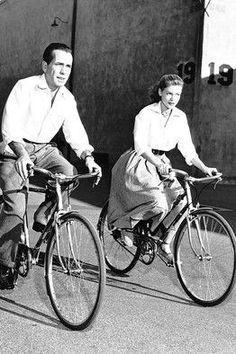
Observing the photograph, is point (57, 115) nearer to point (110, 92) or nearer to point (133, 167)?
point (133, 167)

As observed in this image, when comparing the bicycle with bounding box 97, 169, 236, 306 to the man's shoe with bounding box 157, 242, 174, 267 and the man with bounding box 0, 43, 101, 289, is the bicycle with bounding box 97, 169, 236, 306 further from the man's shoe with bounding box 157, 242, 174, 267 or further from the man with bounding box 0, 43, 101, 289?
the man with bounding box 0, 43, 101, 289

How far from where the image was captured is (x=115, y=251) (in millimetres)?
5320

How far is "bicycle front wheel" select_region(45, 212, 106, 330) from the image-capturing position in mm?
3594

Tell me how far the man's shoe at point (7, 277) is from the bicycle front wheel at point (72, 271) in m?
0.41

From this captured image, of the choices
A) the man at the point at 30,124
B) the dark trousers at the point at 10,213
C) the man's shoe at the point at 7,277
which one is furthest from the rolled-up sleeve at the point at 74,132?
the man's shoe at the point at 7,277

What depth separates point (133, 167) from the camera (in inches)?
192

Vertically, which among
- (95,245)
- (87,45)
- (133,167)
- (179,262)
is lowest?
(179,262)

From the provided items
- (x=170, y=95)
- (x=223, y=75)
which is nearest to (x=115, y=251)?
(x=170, y=95)

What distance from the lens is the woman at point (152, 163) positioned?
4.71m

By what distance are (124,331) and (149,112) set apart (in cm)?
197

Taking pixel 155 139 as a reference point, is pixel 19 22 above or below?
above

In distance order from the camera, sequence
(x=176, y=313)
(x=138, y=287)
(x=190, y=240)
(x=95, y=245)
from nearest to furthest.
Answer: (x=95, y=245) → (x=176, y=313) → (x=190, y=240) → (x=138, y=287)

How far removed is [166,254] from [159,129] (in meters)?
1.06

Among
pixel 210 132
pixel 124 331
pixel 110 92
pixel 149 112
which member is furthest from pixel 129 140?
pixel 124 331
